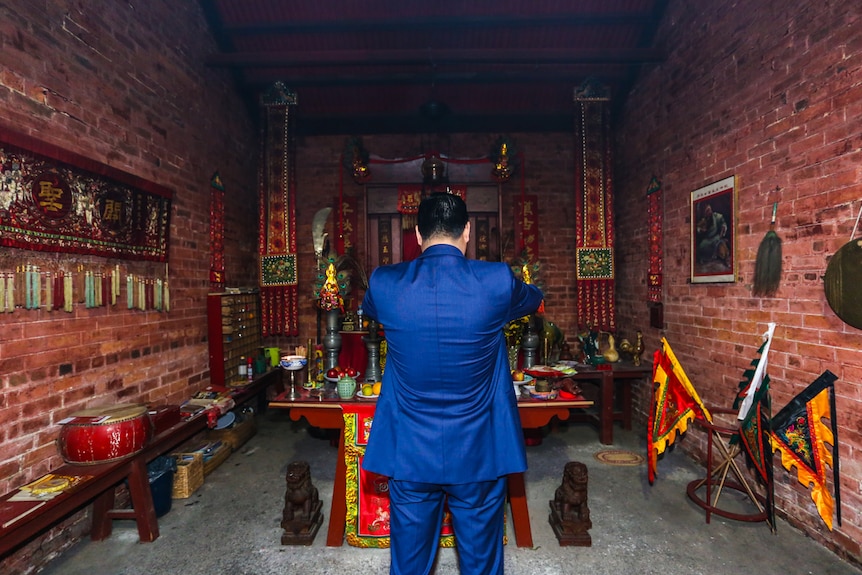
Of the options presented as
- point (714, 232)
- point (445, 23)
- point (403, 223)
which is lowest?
point (714, 232)

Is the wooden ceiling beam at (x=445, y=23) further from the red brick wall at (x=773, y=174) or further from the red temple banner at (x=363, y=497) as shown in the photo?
the red temple banner at (x=363, y=497)

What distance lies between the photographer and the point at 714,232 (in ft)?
12.6

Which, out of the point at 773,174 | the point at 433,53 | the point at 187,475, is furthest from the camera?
the point at 433,53

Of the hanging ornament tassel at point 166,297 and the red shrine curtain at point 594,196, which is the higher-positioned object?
the red shrine curtain at point 594,196

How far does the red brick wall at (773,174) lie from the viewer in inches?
104

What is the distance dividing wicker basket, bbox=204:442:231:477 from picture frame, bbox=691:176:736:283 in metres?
4.97

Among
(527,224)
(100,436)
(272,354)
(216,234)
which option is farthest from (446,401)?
(527,224)

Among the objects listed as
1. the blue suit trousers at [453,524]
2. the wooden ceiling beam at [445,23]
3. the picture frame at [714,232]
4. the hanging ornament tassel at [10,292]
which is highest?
the wooden ceiling beam at [445,23]

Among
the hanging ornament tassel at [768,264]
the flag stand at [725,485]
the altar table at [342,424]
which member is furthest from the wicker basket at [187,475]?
the hanging ornament tassel at [768,264]

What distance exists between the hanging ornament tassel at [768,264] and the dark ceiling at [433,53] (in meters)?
2.55

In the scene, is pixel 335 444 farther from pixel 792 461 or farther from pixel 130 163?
pixel 792 461

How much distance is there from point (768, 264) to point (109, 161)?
16.7ft

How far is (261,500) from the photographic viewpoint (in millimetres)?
3555

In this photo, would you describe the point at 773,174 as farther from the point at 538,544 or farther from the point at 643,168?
the point at 538,544
